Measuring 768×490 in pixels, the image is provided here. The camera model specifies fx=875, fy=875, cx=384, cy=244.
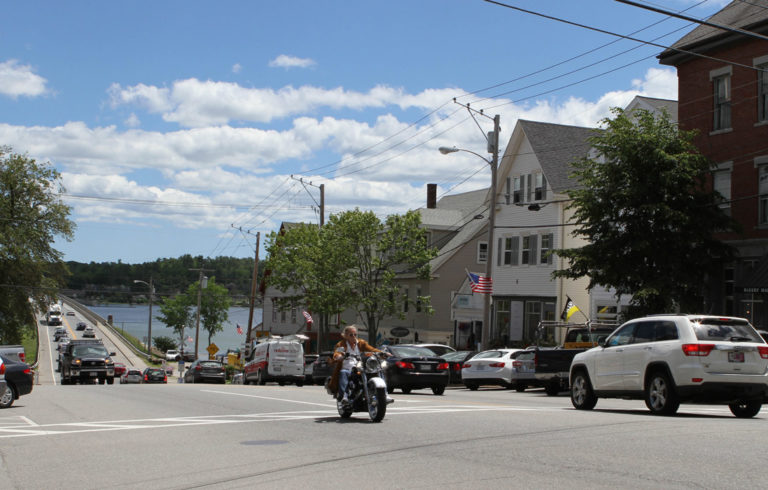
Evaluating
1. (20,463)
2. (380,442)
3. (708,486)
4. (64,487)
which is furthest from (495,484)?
(20,463)

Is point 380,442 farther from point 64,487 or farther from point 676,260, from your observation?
point 676,260

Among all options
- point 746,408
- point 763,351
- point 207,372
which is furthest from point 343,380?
point 207,372

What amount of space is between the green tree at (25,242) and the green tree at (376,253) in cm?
2485

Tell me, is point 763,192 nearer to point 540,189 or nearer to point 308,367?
point 540,189

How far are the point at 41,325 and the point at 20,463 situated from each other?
127 metres

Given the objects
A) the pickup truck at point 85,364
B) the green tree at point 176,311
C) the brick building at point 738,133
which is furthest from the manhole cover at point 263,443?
the green tree at point 176,311

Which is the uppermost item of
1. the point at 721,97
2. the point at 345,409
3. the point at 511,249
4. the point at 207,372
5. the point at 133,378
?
the point at 721,97

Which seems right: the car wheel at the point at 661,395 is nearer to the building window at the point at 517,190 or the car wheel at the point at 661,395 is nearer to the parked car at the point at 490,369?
the parked car at the point at 490,369

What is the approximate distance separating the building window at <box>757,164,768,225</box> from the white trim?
12.3 feet

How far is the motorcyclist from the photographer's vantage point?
46.8ft

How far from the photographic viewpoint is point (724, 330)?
1500 centimetres

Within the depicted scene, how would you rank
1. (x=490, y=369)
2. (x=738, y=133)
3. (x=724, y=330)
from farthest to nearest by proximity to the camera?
(x=738, y=133) < (x=490, y=369) < (x=724, y=330)

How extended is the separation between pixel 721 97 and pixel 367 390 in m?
22.8

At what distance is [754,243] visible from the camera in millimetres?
29875
